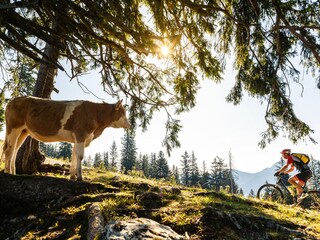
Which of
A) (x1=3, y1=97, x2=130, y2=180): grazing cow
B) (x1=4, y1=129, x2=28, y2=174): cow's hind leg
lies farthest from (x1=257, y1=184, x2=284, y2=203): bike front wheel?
(x1=4, y1=129, x2=28, y2=174): cow's hind leg

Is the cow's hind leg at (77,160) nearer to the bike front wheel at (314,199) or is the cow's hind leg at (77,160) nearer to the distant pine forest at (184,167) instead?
the bike front wheel at (314,199)

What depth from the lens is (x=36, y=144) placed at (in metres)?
8.61

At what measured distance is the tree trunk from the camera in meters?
7.97

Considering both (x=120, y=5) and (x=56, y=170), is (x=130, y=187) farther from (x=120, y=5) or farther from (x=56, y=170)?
(x=120, y=5)

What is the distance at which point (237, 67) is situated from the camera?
25.4ft

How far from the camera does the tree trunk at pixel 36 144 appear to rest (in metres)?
7.97

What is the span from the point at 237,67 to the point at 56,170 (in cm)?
623

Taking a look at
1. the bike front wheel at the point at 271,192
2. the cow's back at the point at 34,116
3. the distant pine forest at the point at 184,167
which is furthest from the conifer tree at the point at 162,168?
the cow's back at the point at 34,116

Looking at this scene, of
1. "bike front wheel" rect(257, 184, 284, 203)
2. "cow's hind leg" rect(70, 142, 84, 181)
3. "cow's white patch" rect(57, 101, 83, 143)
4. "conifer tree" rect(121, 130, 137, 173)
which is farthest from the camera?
"conifer tree" rect(121, 130, 137, 173)

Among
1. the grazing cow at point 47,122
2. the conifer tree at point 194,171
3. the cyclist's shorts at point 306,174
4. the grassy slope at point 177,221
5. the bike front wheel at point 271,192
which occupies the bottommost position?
the grassy slope at point 177,221

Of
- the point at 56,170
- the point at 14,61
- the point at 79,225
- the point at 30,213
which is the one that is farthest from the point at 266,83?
the point at 14,61

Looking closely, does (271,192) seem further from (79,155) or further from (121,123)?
(79,155)

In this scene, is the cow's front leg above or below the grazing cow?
below

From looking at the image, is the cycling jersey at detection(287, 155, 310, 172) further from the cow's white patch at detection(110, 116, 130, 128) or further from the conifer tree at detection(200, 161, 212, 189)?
the conifer tree at detection(200, 161, 212, 189)
